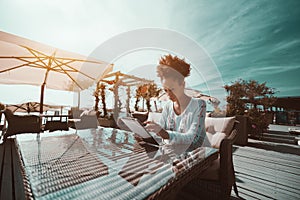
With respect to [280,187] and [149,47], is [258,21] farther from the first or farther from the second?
[280,187]

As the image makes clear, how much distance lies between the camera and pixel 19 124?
3453 mm

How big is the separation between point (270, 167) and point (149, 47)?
11.7 feet

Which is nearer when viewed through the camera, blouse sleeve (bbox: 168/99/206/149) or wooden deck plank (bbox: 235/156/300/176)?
blouse sleeve (bbox: 168/99/206/149)

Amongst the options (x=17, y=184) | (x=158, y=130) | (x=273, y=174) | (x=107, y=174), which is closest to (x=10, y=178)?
(x=17, y=184)

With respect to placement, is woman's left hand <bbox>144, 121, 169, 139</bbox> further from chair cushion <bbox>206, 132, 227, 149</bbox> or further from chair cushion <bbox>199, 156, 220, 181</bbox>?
chair cushion <bbox>206, 132, 227, 149</bbox>

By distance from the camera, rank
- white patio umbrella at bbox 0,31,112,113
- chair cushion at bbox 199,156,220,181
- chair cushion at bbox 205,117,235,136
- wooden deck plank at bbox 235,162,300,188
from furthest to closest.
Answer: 1. white patio umbrella at bbox 0,31,112,113
2. wooden deck plank at bbox 235,162,300,188
3. chair cushion at bbox 205,117,235,136
4. chair cushion at bbox 199,156,220,181

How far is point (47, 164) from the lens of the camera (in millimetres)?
833

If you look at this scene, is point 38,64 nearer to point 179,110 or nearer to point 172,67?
point 172,67

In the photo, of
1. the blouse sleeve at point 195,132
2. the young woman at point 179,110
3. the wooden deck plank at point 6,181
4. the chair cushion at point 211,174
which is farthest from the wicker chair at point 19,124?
the chair cushion at point 211,174

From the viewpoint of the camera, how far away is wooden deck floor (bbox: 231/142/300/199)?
161 centimetres

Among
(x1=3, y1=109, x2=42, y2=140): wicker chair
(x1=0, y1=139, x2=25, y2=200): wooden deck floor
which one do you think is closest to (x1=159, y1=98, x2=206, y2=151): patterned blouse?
(x1=0, y1=139, x2=25, y2=200): wooden deck floor

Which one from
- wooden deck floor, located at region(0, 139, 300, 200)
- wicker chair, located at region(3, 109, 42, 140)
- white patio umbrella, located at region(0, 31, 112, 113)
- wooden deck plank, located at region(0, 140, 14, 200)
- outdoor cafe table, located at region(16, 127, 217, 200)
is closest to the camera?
outdoor cafe table, located at region(16, 127, 217, 200)

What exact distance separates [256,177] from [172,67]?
2.08 metres

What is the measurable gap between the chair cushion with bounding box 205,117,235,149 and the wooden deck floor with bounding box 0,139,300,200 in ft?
2.05
